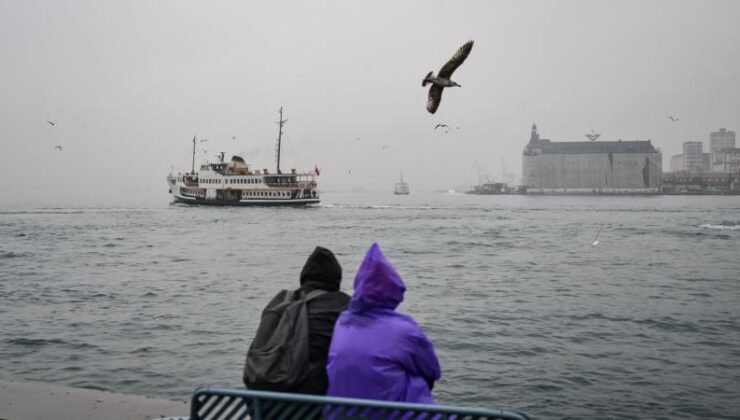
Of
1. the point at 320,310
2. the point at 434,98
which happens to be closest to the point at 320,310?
the point at 320,310

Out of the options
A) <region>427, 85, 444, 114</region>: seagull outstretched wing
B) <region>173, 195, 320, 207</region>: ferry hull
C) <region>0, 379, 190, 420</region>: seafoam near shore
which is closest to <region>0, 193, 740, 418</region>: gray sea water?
<region>0, 379, 190, 420</region>: seafoam near shore

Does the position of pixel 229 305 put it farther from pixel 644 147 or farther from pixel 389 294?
pixel 644 147

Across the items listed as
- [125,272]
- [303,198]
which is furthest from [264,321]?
[303,198]

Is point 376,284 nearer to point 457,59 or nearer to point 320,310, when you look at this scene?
point 320,310

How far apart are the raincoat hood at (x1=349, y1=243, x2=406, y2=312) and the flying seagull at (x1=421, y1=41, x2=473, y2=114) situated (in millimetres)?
4085

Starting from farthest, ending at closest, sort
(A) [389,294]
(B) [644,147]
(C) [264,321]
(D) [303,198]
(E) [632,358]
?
(B) [644,147], (D) [303,198], (E) [632,358], (C) [264,321], (A) [389,294]

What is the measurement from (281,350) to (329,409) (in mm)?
421

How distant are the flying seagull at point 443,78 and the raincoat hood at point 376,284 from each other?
4.09 metres

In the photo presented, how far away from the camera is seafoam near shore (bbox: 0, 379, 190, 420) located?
179 inches

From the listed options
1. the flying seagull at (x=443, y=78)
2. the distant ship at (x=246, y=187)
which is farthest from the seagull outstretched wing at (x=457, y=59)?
the distant ship at (x=246, y=187)

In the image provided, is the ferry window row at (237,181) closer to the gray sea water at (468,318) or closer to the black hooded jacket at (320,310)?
the gray sea water at (468,318)

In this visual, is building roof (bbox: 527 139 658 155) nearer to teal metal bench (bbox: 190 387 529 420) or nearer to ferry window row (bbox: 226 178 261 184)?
ferry window row (bbox: 226 178 261 184)

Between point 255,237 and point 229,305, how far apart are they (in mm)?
23125

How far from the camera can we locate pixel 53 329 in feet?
35.7
